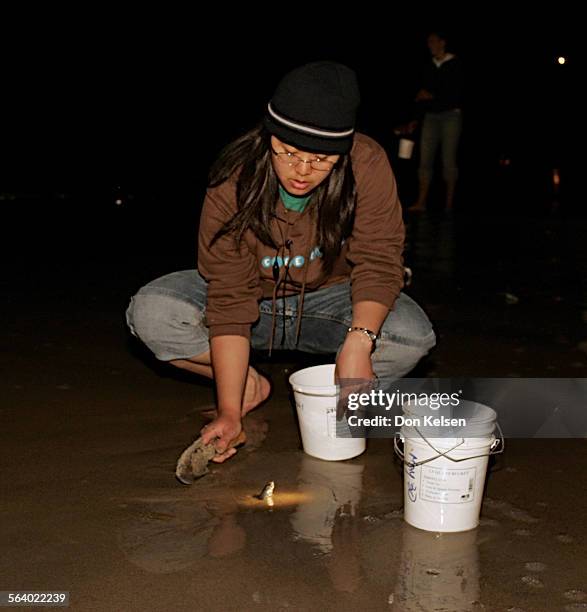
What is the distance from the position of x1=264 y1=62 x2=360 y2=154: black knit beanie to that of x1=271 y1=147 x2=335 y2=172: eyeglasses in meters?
0.06

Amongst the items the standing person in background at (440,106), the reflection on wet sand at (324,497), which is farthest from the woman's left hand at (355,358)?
the standing person in background at (440,106)

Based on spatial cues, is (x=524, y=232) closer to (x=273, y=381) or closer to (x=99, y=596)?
(x=273, y=381)

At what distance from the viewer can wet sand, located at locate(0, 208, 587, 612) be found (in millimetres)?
1854

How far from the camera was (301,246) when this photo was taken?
8.82 feet

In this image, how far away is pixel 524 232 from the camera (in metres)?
7.79

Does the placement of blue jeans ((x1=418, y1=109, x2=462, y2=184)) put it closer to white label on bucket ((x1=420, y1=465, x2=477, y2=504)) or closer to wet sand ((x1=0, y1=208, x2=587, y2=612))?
wet sand ((x1=0, y1=208, x2=587, y2=612))

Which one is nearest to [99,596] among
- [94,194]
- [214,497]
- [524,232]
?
[214,497]

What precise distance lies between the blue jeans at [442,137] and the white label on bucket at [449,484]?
6624 millimetres

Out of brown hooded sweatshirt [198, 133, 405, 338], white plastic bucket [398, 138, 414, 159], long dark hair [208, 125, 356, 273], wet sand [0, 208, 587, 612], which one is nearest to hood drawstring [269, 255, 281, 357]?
brown hooded sweatshirt [198, 133, 405, 338]

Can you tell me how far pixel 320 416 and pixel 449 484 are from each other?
52 cm

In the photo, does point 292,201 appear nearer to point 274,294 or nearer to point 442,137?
point 274,294

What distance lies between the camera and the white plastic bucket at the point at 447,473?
2039 mm

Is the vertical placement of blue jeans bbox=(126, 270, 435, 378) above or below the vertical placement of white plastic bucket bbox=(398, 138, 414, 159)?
above

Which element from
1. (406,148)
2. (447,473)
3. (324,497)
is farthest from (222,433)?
(406,148)
